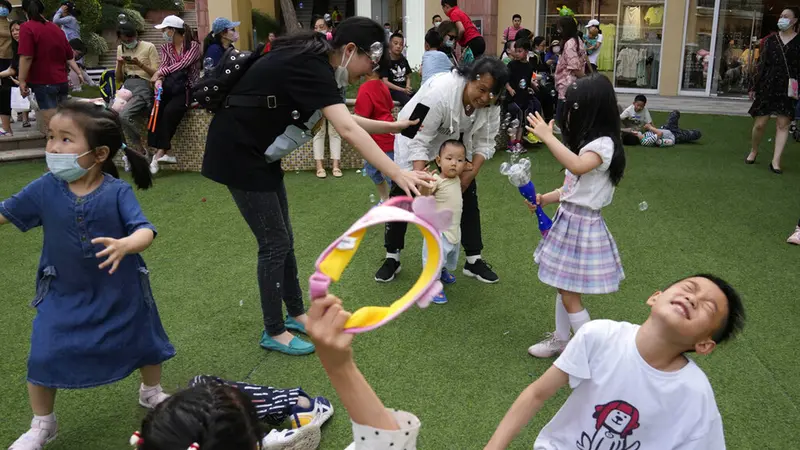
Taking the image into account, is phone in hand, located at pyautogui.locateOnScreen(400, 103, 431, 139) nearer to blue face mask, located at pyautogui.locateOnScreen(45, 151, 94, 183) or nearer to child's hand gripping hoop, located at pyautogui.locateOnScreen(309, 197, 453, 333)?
blue face mask, located at pyautogui.locateOnScreen(45, 151, 94, 183)

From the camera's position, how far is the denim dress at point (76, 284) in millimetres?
2461

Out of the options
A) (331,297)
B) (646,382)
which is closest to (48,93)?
(646,382)

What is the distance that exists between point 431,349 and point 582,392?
5.45 feet

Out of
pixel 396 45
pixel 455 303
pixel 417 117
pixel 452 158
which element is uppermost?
pixel 396 45

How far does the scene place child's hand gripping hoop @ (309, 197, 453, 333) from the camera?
1.03 meters

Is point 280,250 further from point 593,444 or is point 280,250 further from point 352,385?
point 352,385

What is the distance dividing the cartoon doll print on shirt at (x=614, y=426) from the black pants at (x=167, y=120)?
6395 mm

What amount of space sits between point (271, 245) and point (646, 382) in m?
1.93

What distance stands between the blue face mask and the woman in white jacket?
197 centimetres

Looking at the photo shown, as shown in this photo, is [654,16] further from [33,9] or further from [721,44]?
[33,9]

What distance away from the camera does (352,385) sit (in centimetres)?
112

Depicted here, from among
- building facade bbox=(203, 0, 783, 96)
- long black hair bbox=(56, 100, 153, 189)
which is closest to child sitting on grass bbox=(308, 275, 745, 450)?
long black hair bbox=(56, 100, 153, 189)

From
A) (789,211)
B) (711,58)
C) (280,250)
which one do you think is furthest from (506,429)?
(711,58)

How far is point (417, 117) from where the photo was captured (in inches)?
153
